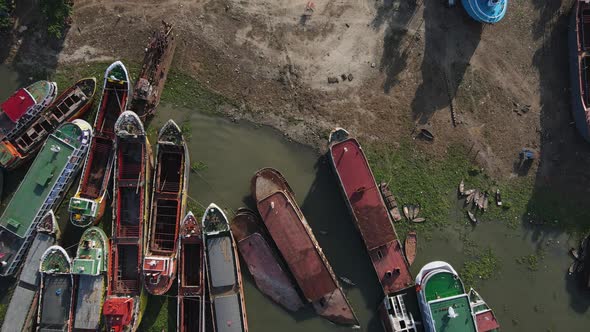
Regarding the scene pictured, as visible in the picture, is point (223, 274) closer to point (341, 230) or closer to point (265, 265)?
point (265, 265)

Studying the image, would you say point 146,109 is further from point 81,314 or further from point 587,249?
point 587,249

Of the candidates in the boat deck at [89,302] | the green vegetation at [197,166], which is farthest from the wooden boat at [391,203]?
the boat deck at [89,302]

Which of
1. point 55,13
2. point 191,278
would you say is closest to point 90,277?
point 191,278

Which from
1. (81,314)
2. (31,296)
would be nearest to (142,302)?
(81,314)

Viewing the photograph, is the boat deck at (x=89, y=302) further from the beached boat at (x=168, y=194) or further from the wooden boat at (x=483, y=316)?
the wooden boat at (x=483, y=316)

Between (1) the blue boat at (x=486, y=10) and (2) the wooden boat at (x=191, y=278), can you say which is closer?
(2) the wooden boat at (x=191, y=278)

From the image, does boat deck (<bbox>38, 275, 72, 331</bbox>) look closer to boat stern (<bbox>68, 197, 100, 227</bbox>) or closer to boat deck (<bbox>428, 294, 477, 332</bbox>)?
boat stern (<bbox>68, 197, 100, 227</bbox>)
